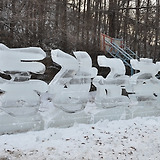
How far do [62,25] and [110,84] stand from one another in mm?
6142

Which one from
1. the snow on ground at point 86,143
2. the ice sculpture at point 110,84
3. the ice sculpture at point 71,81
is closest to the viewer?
the snow on ground at point 86,143

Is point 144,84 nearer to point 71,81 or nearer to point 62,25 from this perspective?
point 71,81

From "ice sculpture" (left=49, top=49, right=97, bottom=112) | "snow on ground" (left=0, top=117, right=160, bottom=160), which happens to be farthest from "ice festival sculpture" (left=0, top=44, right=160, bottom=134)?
"snow on ground" (left=0, top=117, right=160, bottom=160)

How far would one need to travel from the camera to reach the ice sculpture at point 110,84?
15.7 feet

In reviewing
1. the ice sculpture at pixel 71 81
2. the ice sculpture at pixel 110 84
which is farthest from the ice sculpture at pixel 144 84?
the ice sculpture at pixel 71 81

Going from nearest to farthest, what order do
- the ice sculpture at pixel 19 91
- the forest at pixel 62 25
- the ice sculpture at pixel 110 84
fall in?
the ice sculpture at pixel 19 91 < the ice sculpture at pixel 110 84 < the forest at pixel 62 25

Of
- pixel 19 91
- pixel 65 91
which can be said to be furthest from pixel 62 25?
pixel 19 91

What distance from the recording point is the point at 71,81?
14.4 feet

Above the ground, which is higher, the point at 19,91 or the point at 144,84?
the point at 19,91

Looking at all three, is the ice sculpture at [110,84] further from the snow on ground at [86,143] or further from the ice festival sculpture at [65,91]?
the snow on ground at [86,143]

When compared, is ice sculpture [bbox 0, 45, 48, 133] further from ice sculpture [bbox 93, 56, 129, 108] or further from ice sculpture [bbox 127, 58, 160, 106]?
ice sculpture [bbox 127, 58, 160, 106]

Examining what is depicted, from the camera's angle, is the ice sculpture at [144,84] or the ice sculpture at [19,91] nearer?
the ice sculpture at [19,91]

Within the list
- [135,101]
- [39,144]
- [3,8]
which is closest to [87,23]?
[3,8]

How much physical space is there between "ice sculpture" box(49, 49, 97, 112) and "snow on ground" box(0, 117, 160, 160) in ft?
1.70
